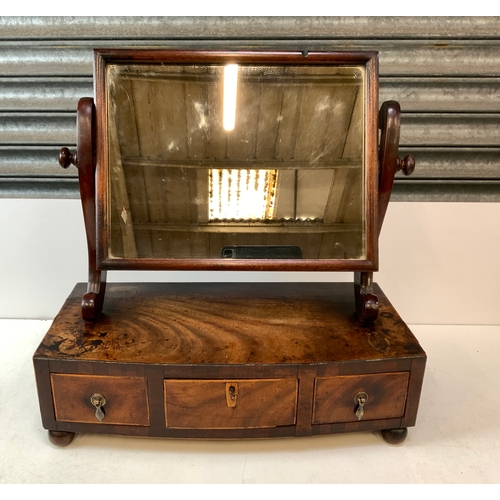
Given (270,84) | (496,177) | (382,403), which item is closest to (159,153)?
(270,84)

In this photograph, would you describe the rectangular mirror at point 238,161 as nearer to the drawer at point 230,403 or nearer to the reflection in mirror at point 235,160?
the reflection in mirror at point 235,160

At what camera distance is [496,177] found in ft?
5.41

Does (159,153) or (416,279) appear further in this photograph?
(416,279)

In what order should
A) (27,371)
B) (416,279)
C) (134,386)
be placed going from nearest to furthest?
(134,386)
(27,371)
(416,279)

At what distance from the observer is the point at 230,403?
1135mm

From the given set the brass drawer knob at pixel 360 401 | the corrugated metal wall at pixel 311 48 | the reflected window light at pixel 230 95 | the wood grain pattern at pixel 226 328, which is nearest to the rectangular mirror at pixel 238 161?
the reflected window light at pixel 230 95

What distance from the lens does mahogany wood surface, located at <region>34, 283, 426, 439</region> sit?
1114mm

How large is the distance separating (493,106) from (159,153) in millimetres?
1006

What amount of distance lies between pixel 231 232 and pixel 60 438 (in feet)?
1.95

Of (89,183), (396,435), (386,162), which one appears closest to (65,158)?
(89,183)

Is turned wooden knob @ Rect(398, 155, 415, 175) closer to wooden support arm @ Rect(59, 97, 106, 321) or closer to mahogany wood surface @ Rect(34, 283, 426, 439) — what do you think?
mahogany wood surface @ Rect(34, 283, 426, 439)

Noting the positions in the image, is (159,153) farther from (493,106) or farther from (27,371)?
(493,106)

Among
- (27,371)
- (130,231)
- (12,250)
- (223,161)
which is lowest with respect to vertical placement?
(27,371)

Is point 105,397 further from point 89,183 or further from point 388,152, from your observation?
point 388,152
